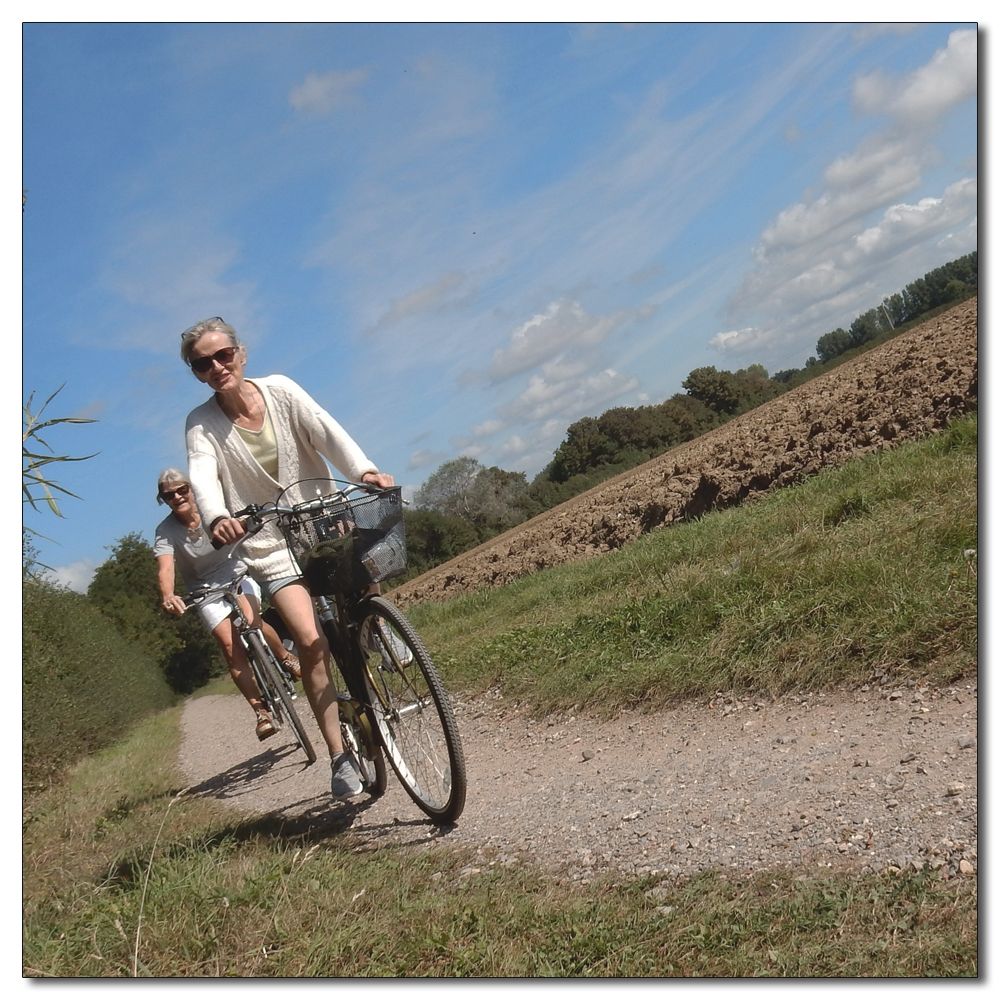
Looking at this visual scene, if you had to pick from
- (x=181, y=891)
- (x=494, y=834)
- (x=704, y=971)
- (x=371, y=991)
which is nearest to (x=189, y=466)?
(x=181, y=891)

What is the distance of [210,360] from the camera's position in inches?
151

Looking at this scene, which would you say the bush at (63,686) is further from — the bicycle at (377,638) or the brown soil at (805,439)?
the brown soil at (805,439)

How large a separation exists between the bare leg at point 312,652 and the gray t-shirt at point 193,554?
7.81 ft

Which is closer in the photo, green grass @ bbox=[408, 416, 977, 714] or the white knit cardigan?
the white knit cardigan

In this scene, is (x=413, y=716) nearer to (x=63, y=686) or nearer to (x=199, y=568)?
(x=199, y=568)

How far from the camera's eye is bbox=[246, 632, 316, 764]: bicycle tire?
6584mm

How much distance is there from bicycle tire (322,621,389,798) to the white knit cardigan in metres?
0.47

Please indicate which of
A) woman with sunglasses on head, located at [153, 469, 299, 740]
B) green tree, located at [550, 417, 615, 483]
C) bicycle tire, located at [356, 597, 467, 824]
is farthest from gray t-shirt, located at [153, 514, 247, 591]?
green tree, located at [550, 417, 615, 483]

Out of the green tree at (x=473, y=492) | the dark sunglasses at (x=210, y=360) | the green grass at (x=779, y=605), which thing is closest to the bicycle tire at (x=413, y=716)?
the dark sunglasses at (x=210, y=360)

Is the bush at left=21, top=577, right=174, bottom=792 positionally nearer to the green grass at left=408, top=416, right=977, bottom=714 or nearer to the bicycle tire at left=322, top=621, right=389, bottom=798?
the bicycle tire at left=322, top=621, right=389, bottom=798

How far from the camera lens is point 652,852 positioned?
3.20 metres

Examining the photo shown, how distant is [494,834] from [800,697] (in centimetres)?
163
